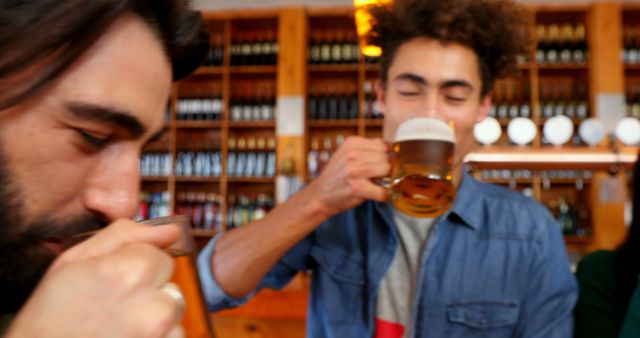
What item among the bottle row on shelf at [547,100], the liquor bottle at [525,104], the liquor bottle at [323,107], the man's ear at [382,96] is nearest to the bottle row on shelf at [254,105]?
the liquor bottle at [323,107]

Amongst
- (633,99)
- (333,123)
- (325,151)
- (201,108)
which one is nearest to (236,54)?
(201,108)

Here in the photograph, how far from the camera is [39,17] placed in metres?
0.56

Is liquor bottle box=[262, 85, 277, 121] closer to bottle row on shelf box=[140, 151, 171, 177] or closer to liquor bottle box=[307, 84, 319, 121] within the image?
liquor bottle box=[307, 84, 319, 121]

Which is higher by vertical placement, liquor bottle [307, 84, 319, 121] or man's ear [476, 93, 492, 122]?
liquor bottle [307, 84, 319, 121]

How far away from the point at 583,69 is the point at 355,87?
7.30 feet

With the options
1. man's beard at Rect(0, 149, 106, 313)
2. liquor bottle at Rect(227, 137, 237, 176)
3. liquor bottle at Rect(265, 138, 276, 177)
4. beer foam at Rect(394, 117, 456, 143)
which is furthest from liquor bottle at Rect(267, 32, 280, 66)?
man's beard at Rect(0, 149, 106, 313)

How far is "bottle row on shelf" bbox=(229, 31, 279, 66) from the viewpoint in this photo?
5152mm

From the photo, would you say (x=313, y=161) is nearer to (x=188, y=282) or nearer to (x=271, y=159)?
(x=271, y=159)

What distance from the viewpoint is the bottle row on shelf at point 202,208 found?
5023 millimetres

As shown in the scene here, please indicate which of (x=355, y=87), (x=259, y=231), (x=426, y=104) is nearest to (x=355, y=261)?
(x=259, y=231)

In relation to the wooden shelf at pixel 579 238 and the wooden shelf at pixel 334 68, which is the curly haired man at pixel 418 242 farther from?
the wooden shelf at pixel 579 238

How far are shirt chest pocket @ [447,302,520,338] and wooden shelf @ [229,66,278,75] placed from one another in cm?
422

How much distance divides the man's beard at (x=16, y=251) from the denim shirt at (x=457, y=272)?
23.7 inches

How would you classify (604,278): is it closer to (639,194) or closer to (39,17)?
(639,194)
